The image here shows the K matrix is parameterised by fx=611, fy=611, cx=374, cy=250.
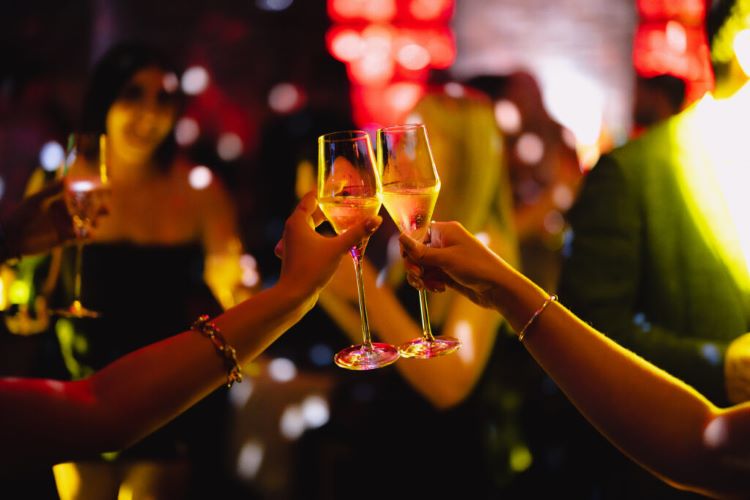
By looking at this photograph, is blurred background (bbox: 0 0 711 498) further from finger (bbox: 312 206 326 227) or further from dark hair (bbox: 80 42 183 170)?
finger (bbox: 312 206 326 227)

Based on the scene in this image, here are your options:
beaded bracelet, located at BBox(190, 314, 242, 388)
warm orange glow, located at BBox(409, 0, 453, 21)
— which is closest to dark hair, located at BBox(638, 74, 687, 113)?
warm orange glow, located at BBox(409, 0, 453, 21)

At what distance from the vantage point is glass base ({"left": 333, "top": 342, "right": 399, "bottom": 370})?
1.18 metres

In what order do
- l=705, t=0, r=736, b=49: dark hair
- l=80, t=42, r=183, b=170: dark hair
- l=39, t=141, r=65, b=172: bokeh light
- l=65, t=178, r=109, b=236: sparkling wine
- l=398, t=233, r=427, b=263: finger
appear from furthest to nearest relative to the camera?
l=39, t=141, r=65, b=172: bokeh light → l=80, t=42, r=183, b=170: dark hair → l=65, t=178, r=109, b=236: sparkling wine → l=705, t=0, r=736, b=49: dark hair → l=398, t=233, r=427, b=263: finger

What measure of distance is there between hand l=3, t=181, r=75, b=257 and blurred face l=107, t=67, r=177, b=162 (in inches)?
33.8

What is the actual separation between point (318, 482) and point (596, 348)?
1.67 m

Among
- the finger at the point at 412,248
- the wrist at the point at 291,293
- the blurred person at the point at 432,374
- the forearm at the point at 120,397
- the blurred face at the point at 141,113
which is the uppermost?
the blurred face at the point at 141,113

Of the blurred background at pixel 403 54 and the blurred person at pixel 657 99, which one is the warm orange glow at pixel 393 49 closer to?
the blurred background at pixel 403 54

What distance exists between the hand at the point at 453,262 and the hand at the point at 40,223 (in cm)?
107

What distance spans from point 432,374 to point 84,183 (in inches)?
47.0

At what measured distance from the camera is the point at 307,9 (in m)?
5.51

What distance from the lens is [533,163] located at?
3.89m

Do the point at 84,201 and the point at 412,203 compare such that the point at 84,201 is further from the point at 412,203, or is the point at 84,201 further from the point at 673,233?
the point at 673,233

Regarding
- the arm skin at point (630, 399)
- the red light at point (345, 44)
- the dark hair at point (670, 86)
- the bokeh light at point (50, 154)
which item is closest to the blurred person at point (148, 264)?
the arm skin at point (630, 399)

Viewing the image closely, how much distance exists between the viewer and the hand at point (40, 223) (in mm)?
1611
